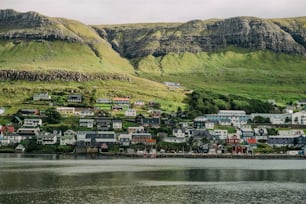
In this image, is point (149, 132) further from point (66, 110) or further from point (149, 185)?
point (149, 185)

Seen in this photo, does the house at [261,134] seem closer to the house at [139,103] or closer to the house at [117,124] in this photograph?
the house at [117,124]

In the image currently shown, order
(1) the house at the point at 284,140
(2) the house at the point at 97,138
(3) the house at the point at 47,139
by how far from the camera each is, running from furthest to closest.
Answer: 1. (1) the house at the point at 284,140
2. (3) the house at the point at 47,139
3. (2) the house at the point at 97,138

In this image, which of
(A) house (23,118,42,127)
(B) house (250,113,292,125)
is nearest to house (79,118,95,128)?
(A) house (23,118,42,127)

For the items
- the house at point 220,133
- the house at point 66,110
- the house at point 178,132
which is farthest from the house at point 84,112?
the house at point 220,133

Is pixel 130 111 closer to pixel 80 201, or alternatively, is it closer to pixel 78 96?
pixel 78 96

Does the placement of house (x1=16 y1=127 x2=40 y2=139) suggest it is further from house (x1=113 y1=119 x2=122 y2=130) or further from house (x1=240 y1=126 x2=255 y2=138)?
house (x1=240 y1=126 x2=255 y2=138)

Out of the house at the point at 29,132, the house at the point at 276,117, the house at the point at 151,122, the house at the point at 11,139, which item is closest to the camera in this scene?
the house at the point at 11,139

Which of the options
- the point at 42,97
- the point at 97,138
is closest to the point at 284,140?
the point at 97,138

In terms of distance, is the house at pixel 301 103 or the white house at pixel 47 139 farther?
the house at pixel 301 103
